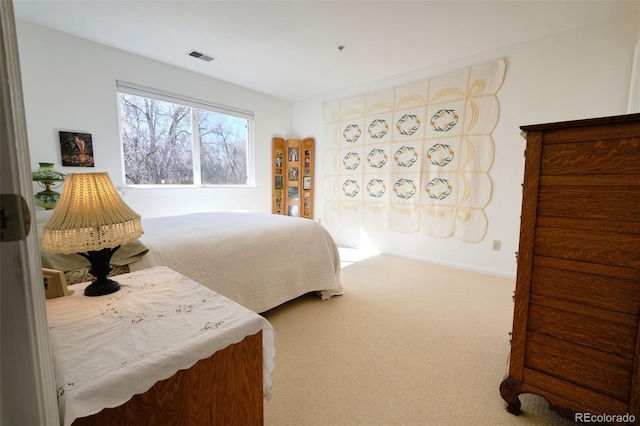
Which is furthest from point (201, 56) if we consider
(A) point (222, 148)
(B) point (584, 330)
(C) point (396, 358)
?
(B) point (584, 330)

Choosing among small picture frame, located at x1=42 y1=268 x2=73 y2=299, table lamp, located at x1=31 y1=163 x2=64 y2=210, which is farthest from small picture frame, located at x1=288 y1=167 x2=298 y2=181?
small picture frame, located at x1=42 y1=268 x2=73 y2=299

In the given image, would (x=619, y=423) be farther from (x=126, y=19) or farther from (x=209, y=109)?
(x=209, y=109)

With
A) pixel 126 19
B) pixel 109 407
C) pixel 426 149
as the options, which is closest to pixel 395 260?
pixel 426 149

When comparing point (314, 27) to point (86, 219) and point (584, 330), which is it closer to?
point (86, 219)

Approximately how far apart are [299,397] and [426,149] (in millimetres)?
3110

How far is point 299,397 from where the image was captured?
1346 mm

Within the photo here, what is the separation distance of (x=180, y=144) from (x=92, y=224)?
3136mm

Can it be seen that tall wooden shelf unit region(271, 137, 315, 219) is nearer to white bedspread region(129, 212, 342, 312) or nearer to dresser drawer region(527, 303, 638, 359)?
white bedspread region(129, 212, 342, 312)

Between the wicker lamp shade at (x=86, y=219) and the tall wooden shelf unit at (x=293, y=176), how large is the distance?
378 cm

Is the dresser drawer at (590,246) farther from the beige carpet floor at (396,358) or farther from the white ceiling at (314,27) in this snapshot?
the white ceiling at (314,27)

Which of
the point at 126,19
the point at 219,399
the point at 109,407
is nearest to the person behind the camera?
the point at 109,407

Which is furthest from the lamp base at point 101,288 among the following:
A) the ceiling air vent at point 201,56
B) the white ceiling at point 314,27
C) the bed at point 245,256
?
the ceiling air vent at point 201,56

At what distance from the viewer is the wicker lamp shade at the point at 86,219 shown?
2.98ft

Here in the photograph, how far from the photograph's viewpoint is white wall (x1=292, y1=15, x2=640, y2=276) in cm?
241
